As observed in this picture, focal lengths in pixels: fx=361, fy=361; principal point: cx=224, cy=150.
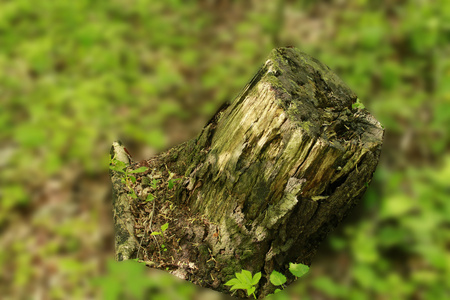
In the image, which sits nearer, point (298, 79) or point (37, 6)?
point (298, 79)

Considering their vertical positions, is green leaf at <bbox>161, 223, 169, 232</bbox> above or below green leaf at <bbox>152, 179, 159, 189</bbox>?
below

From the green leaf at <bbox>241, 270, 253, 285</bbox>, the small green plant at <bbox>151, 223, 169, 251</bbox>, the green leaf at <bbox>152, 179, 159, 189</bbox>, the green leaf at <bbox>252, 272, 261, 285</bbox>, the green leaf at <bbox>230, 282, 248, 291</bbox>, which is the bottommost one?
the small green plant at <bbox>151, 223, 169, 251</bbox>

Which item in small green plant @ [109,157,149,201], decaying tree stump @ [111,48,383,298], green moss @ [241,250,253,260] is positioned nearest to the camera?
decaying tree stump @ [111,48,383,298]

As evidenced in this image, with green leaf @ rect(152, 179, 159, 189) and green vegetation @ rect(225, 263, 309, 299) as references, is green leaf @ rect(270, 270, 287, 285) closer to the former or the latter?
green vegetation @ rect(225, 263, 309, 299)

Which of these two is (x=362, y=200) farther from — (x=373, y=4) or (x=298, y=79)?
(x=373, y=4)

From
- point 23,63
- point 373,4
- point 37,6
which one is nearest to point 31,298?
point 23,63

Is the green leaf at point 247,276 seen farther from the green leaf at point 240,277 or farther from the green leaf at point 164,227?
the green leaf at point 164,227

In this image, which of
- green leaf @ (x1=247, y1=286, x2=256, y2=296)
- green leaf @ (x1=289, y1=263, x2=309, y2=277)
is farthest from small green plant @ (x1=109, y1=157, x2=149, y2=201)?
green leaf @ (x1=289, y1=263, x2=309, y2=277)
